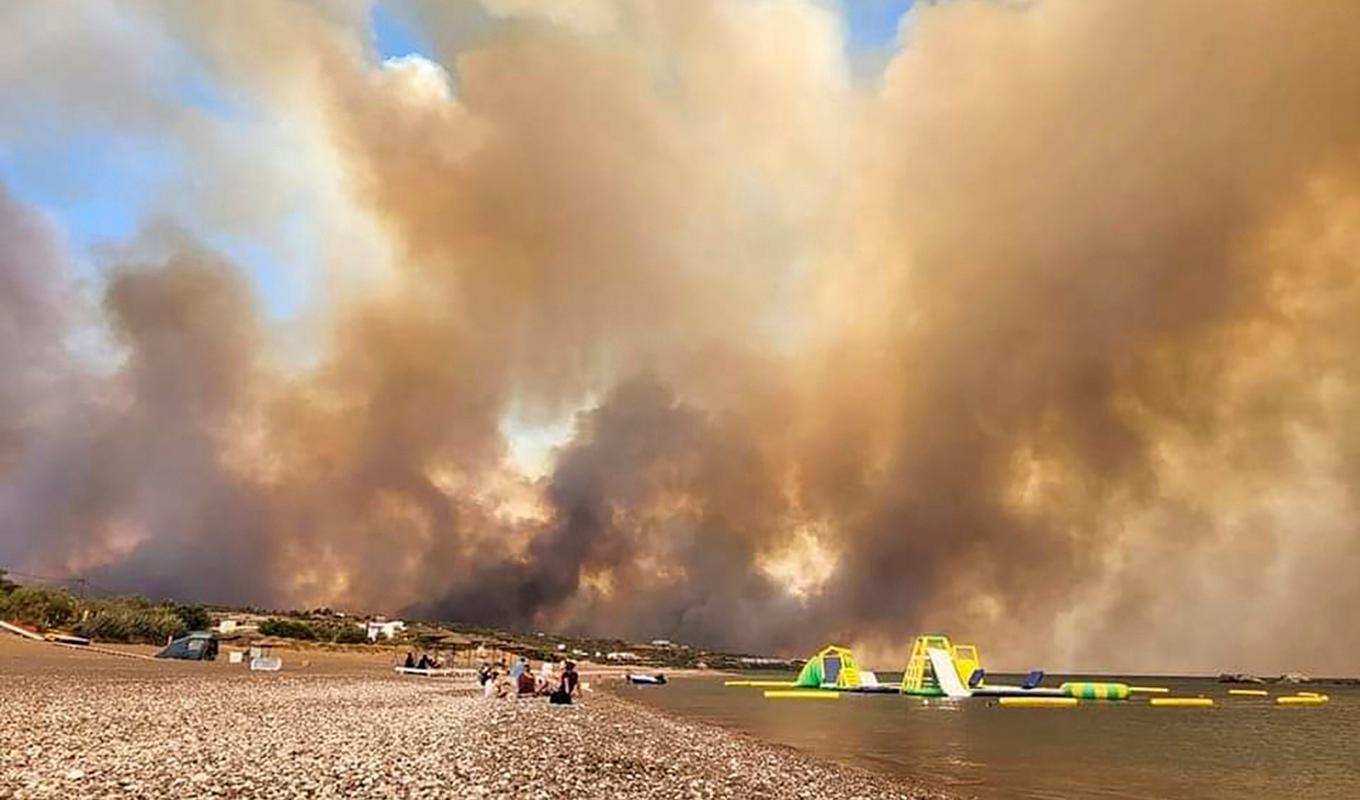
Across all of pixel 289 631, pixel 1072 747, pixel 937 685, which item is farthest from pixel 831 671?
pixel 289 631

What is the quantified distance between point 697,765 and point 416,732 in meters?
10.1

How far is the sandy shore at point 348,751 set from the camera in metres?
18.7

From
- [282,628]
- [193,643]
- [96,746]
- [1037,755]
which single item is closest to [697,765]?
[96,746]

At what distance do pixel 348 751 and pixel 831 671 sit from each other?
112m

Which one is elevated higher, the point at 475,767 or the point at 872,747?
the point at 475,767

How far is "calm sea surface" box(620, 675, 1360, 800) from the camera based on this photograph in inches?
1556

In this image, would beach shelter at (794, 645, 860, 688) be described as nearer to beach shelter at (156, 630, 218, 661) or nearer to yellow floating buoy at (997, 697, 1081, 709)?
yellow floating buoy at (997, 697, 1081, 709)

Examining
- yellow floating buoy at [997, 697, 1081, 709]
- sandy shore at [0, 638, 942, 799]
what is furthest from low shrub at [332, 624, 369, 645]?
sandy shore at [0, 638, 942, 799]

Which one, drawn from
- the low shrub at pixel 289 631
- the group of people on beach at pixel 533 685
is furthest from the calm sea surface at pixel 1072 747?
the low shrub at pixel 289 631

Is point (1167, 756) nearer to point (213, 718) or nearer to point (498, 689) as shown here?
point (498, 689)

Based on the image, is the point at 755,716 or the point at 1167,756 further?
the point at 755,716

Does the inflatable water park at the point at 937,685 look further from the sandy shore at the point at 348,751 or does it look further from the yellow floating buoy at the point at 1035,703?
the sandy shore at the point at 348,751

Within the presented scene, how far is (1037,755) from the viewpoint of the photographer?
50.9 metres

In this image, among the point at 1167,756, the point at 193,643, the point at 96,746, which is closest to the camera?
the point at 96,746
